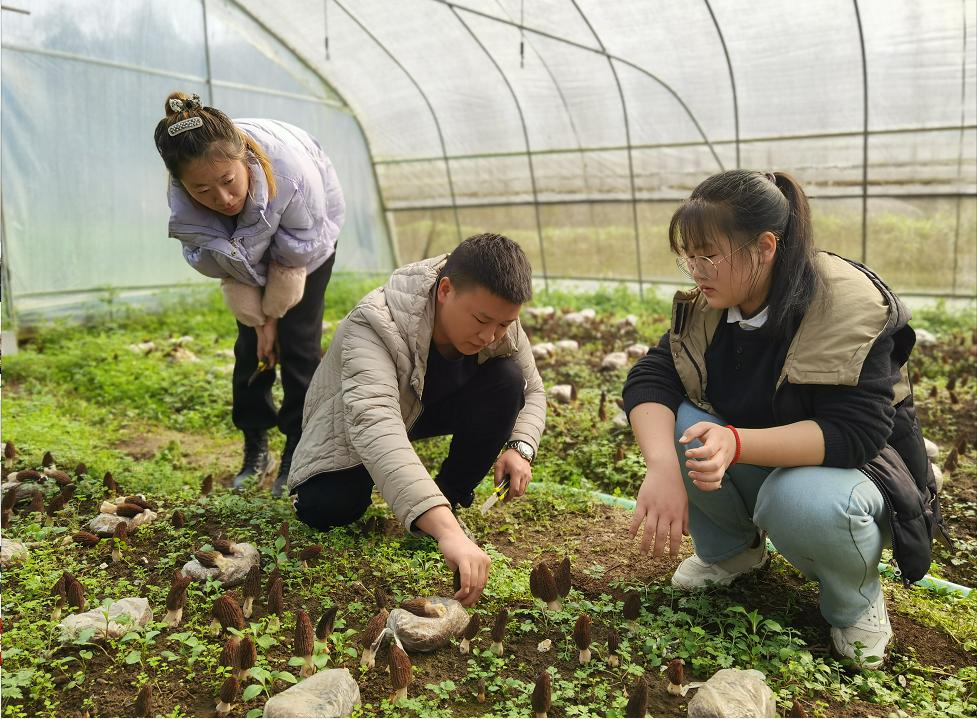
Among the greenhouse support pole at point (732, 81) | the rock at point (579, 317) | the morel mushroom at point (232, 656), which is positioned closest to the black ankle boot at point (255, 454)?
the morel mushroom at point (232, 656)

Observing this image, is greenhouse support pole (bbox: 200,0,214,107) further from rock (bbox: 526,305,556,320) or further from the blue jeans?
the blue jeans

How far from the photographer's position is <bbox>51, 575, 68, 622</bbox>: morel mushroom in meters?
2.56

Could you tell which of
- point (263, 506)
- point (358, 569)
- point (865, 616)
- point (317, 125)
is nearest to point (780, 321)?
point (865, 616)

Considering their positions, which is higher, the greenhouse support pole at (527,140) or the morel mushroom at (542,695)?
the greenhouse support pole at (527,140)

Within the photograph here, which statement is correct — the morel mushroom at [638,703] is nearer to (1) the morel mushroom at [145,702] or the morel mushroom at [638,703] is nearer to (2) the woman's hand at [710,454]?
(2) the woman's hand at [710,454]

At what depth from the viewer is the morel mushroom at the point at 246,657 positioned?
2260 mm

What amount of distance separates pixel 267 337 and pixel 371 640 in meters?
1.89

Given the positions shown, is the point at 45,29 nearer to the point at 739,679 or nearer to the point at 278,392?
the point at 278,392

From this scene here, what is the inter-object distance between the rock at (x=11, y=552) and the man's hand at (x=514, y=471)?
5.78 feet

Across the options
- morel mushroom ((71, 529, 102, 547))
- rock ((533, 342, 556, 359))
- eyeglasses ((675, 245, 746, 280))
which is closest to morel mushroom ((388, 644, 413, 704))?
eyeglasses ((675, 245, 746, 280))

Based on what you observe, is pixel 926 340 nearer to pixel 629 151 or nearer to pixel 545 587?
pixel 629 151

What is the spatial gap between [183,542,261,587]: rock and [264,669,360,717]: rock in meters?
0.78

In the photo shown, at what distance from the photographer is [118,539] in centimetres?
318

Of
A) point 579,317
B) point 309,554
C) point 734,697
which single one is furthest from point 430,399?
point 579,317
